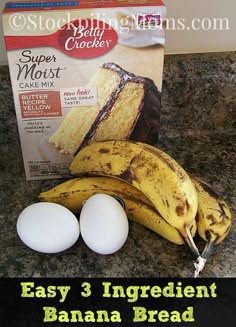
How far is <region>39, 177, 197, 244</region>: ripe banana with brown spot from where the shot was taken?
0.66 metres

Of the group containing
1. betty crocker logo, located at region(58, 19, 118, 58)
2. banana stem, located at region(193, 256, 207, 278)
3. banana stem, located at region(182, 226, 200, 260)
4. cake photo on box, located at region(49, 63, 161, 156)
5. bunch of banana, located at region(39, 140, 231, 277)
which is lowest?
banana stem, located at region(193, 256, 207, 278)

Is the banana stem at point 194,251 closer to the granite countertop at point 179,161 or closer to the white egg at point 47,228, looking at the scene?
the granite countertop at point 179,161

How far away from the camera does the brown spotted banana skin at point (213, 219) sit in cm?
61

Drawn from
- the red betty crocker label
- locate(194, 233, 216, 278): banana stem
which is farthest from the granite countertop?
the red betty crocker label

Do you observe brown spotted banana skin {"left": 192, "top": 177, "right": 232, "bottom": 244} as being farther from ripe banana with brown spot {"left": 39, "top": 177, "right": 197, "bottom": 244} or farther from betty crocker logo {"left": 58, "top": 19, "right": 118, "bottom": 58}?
betty crocker logo {"left": 58, "top": 19, "right": 118, "bottom": 58}

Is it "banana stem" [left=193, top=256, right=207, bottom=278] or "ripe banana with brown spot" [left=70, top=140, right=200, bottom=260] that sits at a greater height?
"ripe banana with brown spot" [left=70, top=140, right=200, bottom=260]

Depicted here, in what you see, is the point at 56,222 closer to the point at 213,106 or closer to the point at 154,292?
the point at 154,292

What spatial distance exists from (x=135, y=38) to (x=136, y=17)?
32mm

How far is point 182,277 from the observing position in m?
0.61

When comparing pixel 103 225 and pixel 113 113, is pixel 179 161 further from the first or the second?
pixel 103 225

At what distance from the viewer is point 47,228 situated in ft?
1.92

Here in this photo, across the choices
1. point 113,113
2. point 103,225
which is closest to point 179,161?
point 113,113

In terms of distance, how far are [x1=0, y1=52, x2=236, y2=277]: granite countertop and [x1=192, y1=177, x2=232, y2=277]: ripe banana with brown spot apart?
0.03 m

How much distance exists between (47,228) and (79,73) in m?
0.25
